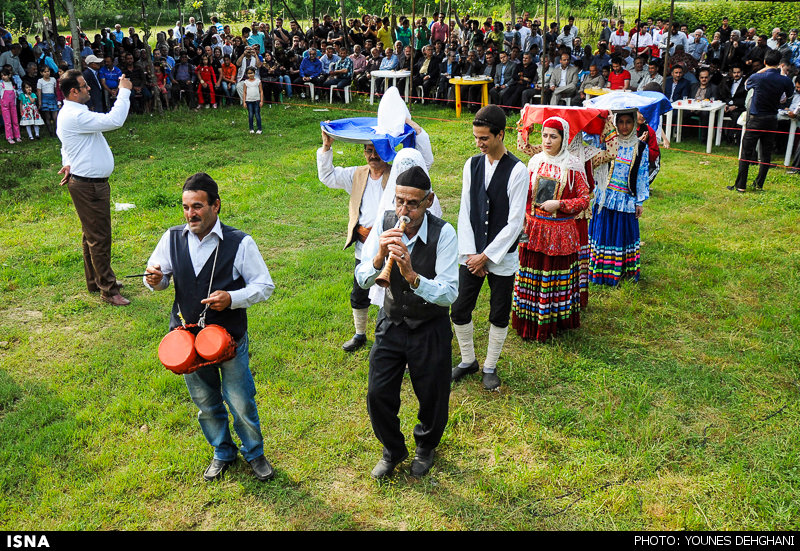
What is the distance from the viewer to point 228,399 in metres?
3.87

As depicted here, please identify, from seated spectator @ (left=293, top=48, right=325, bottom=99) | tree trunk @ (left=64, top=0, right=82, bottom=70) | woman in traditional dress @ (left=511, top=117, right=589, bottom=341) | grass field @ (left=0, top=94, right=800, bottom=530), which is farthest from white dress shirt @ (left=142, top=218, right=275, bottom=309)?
seated spectator @ (left=293, top=48, right=325, bottom=99)

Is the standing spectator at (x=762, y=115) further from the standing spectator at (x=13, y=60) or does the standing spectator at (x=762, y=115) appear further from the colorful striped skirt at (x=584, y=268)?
the standing spectator at (x=13, y=60)

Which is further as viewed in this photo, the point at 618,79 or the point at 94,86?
the point at 94,86

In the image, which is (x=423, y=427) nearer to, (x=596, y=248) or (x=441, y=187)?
(x=596, y=248)

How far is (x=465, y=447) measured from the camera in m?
4.47

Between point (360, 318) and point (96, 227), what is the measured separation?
9.97ft

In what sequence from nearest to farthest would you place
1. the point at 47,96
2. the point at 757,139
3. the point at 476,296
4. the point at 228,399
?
the point at 228,399
the point at 476,296
the point at 757,139
the point at 47,96

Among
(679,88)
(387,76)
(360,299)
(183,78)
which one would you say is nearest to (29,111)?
(183,78)

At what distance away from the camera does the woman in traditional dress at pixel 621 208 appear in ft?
21.7

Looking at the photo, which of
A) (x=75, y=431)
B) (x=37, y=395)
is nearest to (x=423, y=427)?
(x=75, y=431)

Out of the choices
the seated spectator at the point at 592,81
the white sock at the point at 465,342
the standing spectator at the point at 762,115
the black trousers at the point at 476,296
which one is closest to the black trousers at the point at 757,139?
the standing spectator at the point at 762,115

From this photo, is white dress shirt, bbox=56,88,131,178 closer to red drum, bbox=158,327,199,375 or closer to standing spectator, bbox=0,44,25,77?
red drum, bbox=158,327,199,375

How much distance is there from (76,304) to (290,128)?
365 inches

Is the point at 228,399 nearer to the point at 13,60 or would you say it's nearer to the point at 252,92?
the point at 252,92
